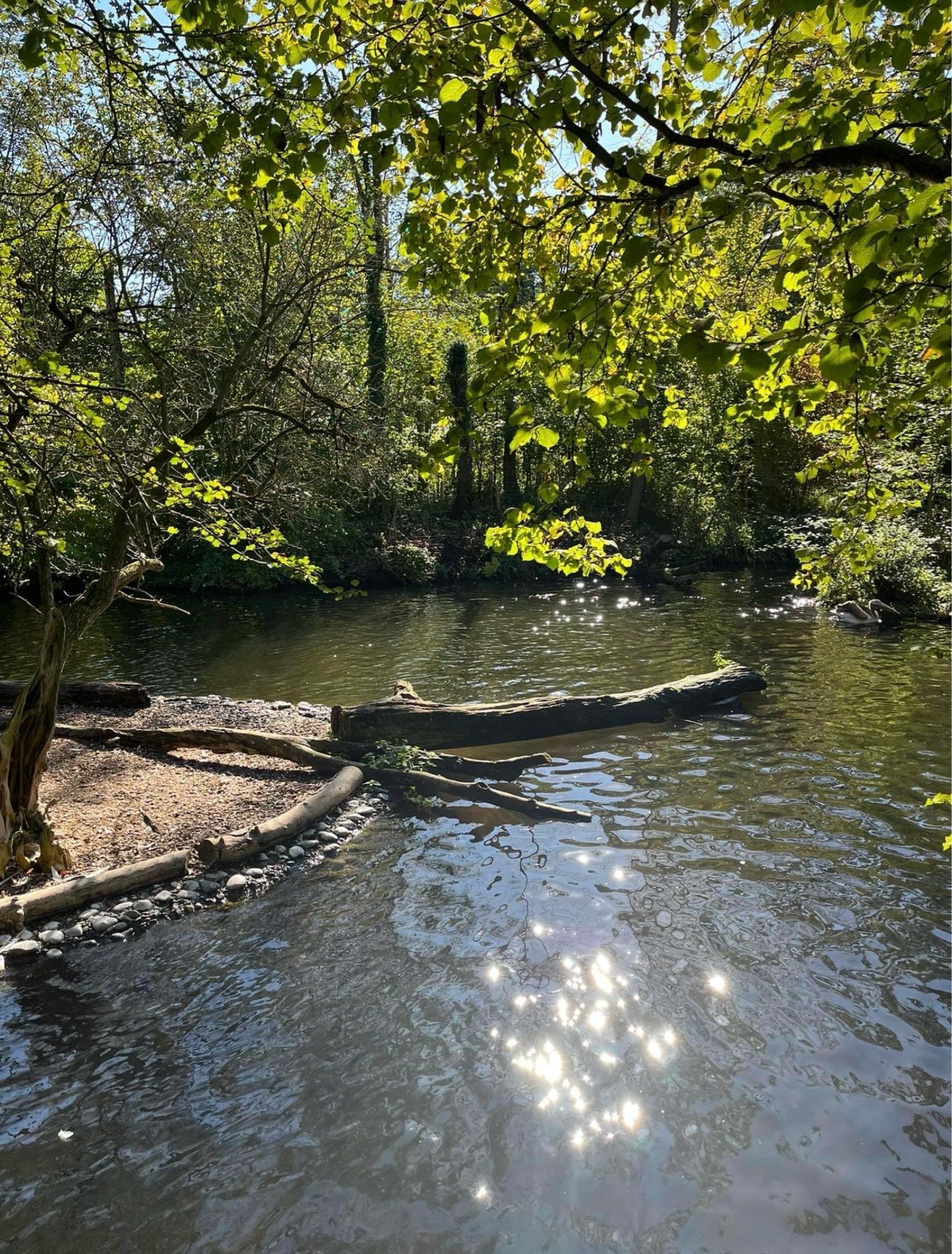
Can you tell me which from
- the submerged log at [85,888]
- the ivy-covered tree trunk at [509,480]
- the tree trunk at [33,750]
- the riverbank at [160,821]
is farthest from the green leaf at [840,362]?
the ivy-covered tree trunk at [509,480]

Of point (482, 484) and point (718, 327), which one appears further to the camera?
point (482, 484)

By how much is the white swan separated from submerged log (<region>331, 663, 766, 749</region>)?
8.44 meters

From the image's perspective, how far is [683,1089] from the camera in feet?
15.3

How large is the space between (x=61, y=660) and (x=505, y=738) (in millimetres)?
5973

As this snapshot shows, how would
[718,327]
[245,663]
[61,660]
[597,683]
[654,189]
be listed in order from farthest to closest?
[245,663], [597,683], [61,660], [718,327], [654,189]

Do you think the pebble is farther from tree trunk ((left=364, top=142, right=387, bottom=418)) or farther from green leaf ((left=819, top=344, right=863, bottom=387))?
green leaf ((left=819, top=344, right=863, bottom=387))

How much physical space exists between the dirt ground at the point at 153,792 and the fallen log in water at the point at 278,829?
1.25 feet

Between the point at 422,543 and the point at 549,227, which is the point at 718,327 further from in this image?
the point at 422,543

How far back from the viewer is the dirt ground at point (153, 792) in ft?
25.0

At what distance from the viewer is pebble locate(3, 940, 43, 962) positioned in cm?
585

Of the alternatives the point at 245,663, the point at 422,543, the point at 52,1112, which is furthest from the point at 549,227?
the point at 422,543

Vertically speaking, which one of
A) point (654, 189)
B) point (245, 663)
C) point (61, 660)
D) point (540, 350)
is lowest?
point (245, 663)

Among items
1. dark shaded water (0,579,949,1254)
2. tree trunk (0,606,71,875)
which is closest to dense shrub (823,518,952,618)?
dark shaded water (0,579,949,1254)

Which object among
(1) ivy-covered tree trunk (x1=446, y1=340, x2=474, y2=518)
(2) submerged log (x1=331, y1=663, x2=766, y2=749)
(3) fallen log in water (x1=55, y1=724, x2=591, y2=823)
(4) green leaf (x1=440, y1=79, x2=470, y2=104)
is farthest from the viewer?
(1) ivy-covered tree trunk (x1=446, y1=340, x2=474, y2=518)
